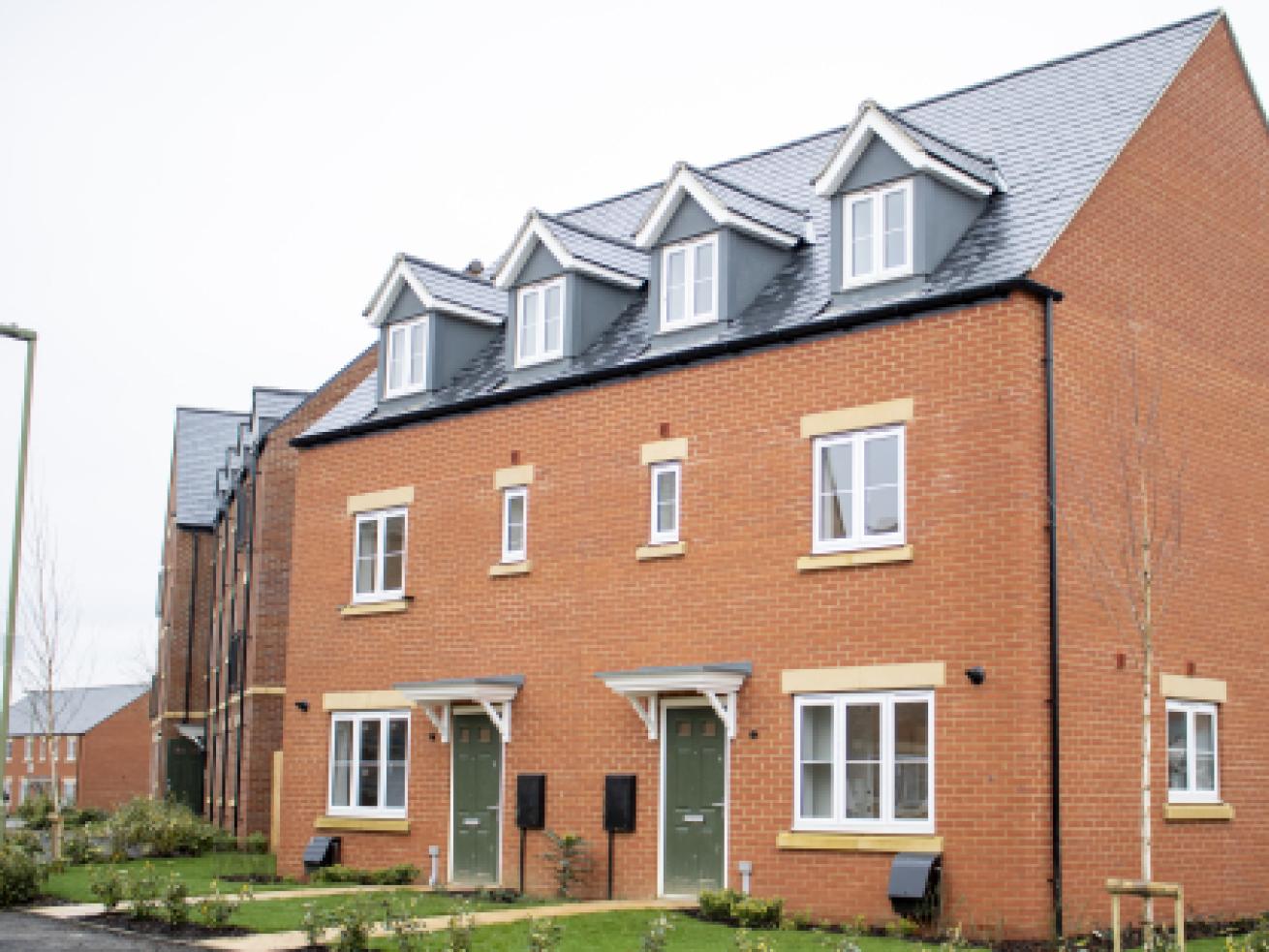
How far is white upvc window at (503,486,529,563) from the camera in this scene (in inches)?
885

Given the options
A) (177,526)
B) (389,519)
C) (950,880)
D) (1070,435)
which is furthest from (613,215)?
(177,526)

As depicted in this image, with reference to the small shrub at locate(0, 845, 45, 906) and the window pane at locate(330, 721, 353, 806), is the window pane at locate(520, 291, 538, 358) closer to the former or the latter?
the window pane at locate(330, 721, 353, 806)

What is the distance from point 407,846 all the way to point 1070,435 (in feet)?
38.0

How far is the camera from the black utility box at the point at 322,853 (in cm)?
2372

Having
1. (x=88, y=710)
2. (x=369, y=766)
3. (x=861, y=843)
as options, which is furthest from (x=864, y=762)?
(x=88, y=710)

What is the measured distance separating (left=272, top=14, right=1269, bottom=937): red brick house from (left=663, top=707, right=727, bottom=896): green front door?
51 mm

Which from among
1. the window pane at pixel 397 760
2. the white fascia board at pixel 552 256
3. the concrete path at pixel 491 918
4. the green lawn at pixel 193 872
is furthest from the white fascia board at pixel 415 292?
the concrete path at pixel 491 918

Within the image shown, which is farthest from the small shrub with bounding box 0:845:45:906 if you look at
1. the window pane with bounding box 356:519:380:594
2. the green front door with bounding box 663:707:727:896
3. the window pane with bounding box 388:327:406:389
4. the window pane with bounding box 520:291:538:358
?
the window pane with bounding box 520:291:538:358

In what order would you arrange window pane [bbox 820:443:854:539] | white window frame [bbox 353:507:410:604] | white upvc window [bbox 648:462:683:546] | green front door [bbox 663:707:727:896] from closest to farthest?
window pane [bbox 820:443:854:539], green front door [bbox 663:707:727:896], white upvc window [bbox 648:462:683:546], white window frame [bbox 353:507:410:604]

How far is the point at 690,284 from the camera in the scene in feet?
68.8

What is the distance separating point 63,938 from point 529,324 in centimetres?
1082

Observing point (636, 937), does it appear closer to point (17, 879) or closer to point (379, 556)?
point (17, 879)

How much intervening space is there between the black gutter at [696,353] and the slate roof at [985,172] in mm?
56

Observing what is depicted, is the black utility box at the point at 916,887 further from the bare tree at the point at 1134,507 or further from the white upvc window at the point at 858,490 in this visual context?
the white upvc window at the point at 858,490
